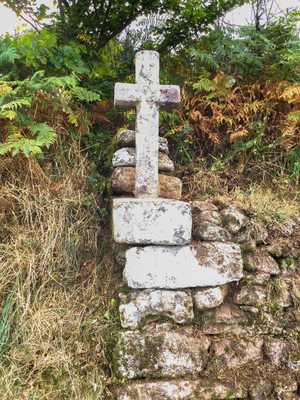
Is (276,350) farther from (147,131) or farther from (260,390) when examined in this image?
(147,131)

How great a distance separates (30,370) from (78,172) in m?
1.56

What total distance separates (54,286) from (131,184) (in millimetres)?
916

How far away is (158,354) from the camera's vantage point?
107 inches

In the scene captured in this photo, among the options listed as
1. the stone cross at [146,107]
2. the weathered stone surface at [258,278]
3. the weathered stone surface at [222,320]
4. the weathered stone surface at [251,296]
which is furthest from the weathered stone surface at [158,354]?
the stone cross at [146,107]

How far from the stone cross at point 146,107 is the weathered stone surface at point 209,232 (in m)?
0.38

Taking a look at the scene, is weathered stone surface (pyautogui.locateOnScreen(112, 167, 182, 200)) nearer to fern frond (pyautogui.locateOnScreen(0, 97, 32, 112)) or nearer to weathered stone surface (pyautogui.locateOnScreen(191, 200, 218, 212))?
weathered stone surface (pyautogui.locateOnScreen(191, 200, 218, 212))

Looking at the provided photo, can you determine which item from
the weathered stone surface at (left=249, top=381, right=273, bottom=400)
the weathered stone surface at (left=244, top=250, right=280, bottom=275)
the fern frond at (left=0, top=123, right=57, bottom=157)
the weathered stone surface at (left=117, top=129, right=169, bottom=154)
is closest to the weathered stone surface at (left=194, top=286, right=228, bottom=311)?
the weathered stone surface at (left=244, top=250, right=280, bottom=275)

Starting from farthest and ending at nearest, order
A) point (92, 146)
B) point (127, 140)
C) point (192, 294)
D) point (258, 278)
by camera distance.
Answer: point (92, 146) < point (127, 140) < point (258, 278) < point (192, 294)

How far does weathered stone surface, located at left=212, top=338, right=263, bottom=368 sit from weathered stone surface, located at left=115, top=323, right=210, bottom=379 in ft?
0.31

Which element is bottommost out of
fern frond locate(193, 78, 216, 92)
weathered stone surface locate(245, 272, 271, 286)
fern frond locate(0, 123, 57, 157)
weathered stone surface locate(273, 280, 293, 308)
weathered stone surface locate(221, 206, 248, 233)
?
weathered stone surface locate(273, 280, 293, 308)

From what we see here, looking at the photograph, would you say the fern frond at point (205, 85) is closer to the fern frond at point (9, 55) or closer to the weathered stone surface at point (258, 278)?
the fern frond at point (9, 55)

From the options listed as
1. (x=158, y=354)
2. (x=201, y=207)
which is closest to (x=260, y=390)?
(x=158, y=354)

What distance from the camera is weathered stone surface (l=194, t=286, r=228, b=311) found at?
9.48 ft

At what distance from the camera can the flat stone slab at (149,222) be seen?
285 centimetres
